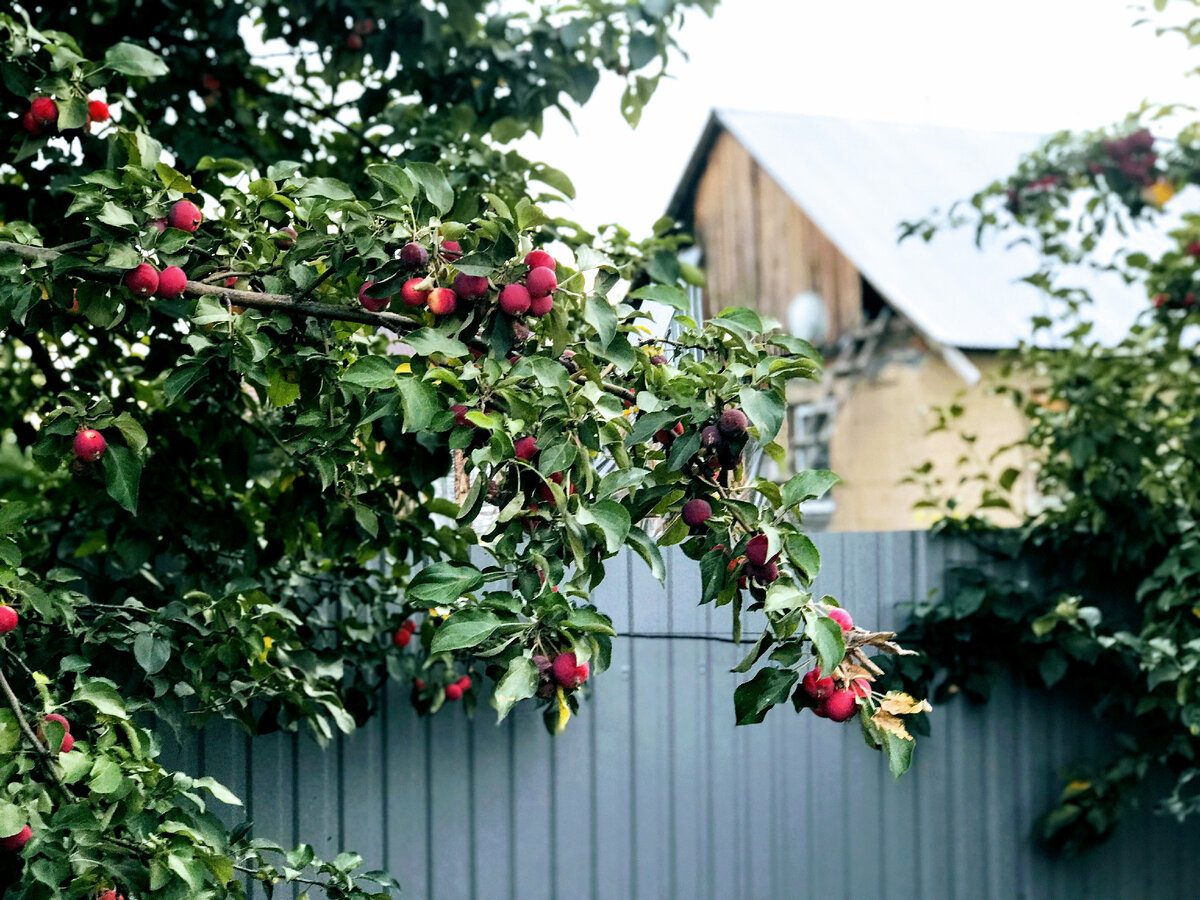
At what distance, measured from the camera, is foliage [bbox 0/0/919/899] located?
4.29 ft

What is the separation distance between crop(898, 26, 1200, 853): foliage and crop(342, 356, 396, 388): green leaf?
6.59 feet

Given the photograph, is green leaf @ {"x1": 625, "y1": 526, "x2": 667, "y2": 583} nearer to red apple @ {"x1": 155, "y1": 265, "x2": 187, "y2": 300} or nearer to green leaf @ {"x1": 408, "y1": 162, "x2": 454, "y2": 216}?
green leaf @ {"x1": 408, "y1": 162, "x2": 454, "y2": 216}

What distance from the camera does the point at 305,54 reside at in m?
2.90

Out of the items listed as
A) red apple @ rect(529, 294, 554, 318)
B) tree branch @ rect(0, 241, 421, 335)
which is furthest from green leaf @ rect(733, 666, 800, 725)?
tree branch @ rect(0, 241, 421, 335)

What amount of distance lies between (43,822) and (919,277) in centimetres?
819

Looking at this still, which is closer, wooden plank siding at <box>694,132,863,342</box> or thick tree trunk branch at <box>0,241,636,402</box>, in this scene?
thick tree trunk branch at <box>0,241,636,402</box>

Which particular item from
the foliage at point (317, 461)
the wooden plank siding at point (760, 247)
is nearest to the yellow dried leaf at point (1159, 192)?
the foliage at point (317, 461)

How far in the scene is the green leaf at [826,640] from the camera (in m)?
1.24

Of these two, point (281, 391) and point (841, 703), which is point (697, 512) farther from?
point (281, 391)

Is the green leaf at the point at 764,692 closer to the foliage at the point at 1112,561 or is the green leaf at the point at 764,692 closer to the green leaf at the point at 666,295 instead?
the green leaf at the point at 666,295

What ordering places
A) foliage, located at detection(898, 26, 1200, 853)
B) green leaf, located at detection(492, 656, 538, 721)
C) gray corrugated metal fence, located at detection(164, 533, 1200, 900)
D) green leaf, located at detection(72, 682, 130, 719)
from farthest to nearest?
foliage, located at detection(898, 26, 1200, 853) < gray corrugated metal fence, located at detection(164, 533, 1200, 900) < green leaf, located at detection(72, 682, 130, 719) < green leaf, located at detection(492, 656, 538, 721)

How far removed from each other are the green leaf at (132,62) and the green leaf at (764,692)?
1.24 m

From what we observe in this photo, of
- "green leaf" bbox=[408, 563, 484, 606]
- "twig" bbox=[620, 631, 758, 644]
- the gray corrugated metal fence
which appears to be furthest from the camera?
"twig" bbox=[620, 631, 758, 644]

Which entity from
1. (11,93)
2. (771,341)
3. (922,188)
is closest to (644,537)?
(771,341)
